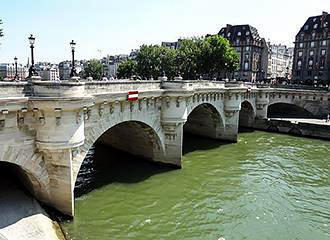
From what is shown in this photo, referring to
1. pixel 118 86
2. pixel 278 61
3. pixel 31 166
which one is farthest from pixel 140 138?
pixel 278 61

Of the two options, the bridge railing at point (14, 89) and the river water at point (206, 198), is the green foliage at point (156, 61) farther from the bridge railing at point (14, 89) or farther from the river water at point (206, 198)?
the bridge railing at point (14, 89)

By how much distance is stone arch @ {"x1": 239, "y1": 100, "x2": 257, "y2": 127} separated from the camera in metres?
43.7

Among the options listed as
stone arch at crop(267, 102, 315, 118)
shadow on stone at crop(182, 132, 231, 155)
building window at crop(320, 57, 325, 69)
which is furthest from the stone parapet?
building window at crop(320, 57, 325, 69)

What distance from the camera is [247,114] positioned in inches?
1750

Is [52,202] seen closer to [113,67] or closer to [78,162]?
[78,162]

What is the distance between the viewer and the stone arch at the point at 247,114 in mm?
43719

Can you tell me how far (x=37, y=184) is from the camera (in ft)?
48.3

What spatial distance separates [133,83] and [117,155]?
30.6 ft

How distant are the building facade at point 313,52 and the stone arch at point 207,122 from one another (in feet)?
158

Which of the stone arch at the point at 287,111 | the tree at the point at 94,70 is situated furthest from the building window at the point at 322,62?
the tree at the point at 94,70

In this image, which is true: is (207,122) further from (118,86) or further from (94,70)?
(94,70)

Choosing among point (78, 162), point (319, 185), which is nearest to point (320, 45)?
point (319, 185)

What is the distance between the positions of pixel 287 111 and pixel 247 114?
1465 cm

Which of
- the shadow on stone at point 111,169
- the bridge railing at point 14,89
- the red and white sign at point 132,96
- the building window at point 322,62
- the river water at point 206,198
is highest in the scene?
the building window at point 322,62
